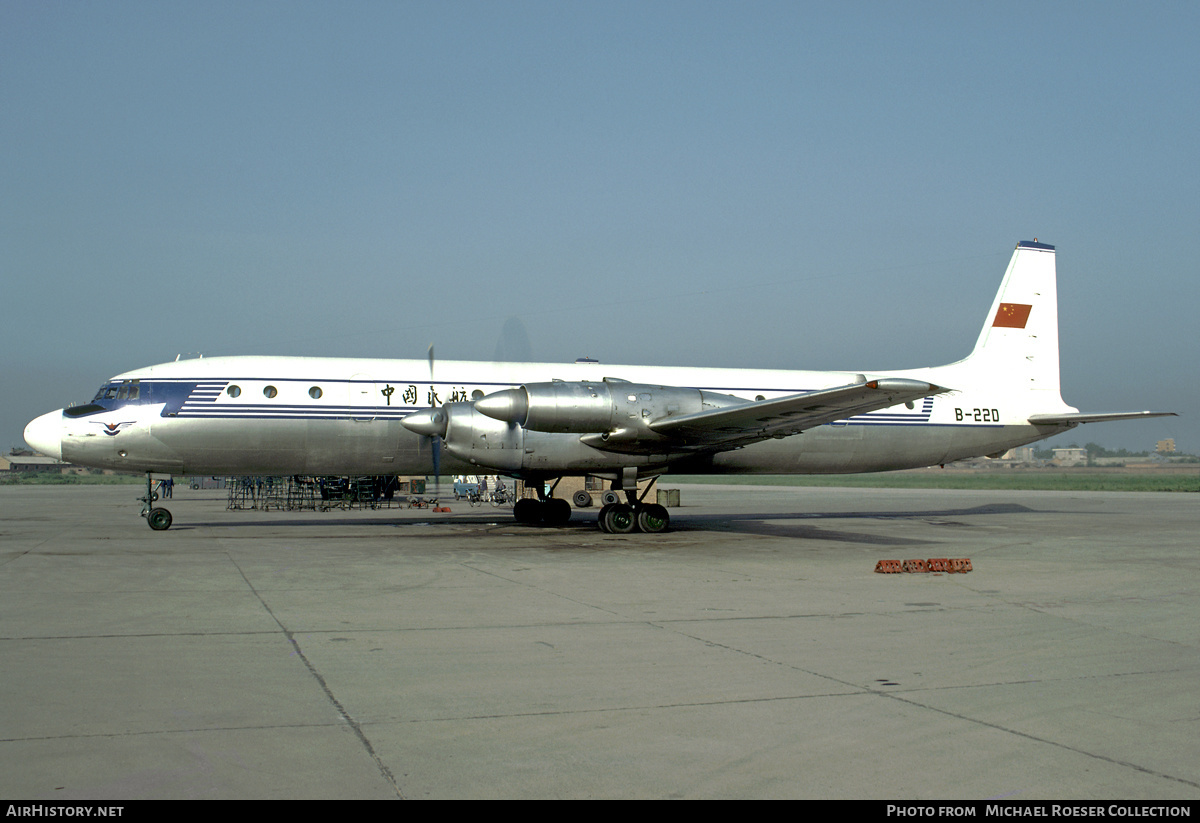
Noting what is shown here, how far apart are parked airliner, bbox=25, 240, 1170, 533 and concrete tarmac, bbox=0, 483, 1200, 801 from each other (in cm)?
405

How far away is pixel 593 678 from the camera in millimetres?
6746

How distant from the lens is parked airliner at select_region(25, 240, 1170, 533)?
58.7 feet

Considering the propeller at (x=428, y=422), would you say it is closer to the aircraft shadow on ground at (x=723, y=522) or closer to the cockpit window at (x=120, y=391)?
the aircraft shadow on ground at (x=723, y=522)

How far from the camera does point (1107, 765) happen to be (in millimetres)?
4773

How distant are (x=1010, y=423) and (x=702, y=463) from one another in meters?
9.67

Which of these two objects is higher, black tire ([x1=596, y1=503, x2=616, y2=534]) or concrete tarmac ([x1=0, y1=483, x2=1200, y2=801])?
black tire ([x1=596, y1=503, x2=616, y2=534])

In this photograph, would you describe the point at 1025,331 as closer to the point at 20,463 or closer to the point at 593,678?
the point at 593,678

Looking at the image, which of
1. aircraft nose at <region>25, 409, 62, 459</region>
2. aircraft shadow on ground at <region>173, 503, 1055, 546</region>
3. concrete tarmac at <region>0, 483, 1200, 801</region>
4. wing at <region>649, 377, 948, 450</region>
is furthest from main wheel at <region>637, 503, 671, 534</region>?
aircraft nose at <region>25, 409, 62, 459</region>

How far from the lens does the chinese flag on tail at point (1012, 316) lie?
25203mm

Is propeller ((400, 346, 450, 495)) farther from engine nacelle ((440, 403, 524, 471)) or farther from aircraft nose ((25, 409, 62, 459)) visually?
aircraft nose ((25, 409, 62, 459))

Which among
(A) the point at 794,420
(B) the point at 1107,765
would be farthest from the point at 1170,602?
(A) the point at 794,420

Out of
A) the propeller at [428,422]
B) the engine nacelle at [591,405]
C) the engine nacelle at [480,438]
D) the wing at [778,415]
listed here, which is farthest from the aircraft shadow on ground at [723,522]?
the engine nacelle at [591,405]

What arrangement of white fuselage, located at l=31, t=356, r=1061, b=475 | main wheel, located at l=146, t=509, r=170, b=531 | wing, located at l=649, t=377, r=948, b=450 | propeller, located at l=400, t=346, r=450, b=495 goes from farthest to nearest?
1. main wheel, located at l=146, t=509, r=170, b=531
2. white fuselage, located at l=31, t=356, r=1061, b=475
3. propeller, located at l=400, t=346, r=450, b=495
4. wing, located at l=649, t=377, r=948, b=450
